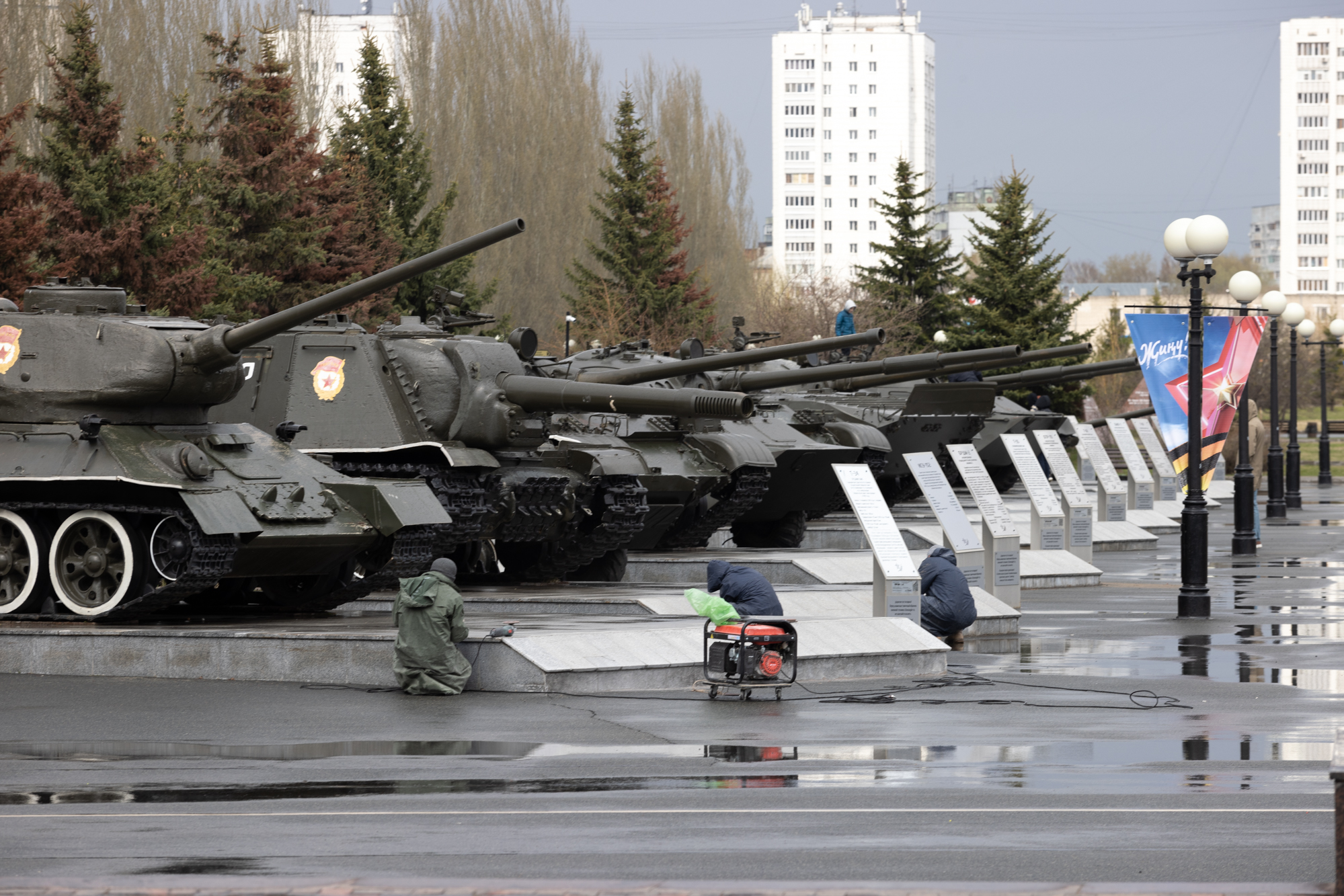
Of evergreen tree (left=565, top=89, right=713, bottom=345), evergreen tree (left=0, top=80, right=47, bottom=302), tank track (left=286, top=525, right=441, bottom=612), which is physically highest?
evergreen tree (left=565, top=89, right=713, bottom=345)

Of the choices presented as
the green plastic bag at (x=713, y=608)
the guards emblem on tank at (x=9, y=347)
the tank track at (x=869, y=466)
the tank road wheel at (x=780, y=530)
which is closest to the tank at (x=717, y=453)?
the tank road wheel at (x=780, y=530)

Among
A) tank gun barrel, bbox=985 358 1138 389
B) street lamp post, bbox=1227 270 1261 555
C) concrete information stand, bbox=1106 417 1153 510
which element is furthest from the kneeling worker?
concrete information stand, bbox=1106 417 1153 510

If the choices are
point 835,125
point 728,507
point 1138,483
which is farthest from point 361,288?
point 835,125

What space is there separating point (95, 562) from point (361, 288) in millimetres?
3332

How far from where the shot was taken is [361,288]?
1463 centimetres

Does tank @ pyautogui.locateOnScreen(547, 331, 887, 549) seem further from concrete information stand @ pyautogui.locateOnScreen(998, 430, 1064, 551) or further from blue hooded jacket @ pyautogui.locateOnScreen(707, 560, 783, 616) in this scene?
blue hooded jacket @ pyautogui.locateOnScreen(707, 560, 783, 616)

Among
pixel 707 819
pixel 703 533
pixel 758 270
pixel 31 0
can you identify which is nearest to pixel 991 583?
pixel 703 533

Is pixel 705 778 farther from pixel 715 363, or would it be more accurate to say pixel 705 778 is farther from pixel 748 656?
pixel 715 363

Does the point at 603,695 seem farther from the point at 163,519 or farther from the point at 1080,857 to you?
the point at 1080,857

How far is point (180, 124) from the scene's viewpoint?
41.2 metres

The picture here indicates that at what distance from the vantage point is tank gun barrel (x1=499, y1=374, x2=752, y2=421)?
639 inches

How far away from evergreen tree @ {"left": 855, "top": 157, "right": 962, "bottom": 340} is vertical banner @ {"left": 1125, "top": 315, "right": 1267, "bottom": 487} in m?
36.1

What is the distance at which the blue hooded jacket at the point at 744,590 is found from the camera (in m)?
14.1

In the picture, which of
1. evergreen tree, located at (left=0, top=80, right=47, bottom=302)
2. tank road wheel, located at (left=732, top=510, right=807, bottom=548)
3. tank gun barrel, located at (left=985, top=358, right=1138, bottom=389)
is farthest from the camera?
tank gun barrel, located at (left=985, top=358, right=1138, bottom=389)
